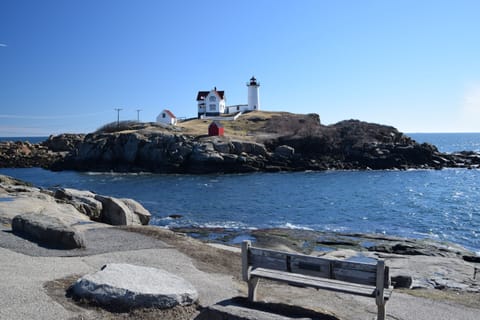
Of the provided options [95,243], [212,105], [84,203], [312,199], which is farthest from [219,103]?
[95,243]

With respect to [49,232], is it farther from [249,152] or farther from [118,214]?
[249,152]

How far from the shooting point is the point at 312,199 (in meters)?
42.3

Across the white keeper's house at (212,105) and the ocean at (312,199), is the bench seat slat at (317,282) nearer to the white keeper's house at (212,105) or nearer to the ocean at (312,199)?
the ocean at (312,199)

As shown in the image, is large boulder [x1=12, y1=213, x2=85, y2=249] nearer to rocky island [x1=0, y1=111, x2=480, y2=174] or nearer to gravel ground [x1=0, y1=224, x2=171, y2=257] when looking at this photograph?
gravel ground [x1=0, y1=224, x2=171, y2=257]

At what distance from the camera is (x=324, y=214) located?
34.9 m

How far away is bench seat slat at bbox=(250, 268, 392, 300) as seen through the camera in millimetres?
7348

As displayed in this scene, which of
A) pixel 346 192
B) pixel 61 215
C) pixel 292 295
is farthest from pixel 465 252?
pixel 346 192

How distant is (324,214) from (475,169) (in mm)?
52949

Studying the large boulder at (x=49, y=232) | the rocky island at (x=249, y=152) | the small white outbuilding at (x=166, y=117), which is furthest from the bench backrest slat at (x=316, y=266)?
the small white outbuilding at (x=166, y=117)

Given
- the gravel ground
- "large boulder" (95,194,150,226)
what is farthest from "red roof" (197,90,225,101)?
the gravel ground

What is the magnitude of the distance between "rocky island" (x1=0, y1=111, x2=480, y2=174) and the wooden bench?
5643 centimetres

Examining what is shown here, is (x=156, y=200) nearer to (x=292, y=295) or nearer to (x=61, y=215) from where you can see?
(x=61, y=215)

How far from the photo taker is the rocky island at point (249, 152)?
2616 inches

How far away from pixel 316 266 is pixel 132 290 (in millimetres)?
3374
